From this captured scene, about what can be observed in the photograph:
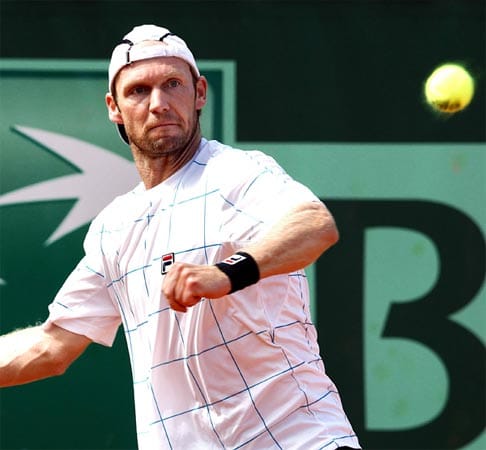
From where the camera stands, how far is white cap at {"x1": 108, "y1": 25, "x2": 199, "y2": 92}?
11.9 ft

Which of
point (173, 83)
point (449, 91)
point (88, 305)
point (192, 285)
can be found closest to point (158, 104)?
point (173, 83)

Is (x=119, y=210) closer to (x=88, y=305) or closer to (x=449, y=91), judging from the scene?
(x=88, y=305)

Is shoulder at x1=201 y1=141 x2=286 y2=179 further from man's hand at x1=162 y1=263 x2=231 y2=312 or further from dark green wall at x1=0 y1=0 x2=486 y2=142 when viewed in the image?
dark green wall at x1=0 y1=0 x2=486 y2=142

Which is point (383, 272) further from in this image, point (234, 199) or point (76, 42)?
point (234, 199)

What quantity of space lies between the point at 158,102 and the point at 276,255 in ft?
2.51

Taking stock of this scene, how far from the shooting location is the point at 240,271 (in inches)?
113

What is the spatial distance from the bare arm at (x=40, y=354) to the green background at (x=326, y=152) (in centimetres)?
212

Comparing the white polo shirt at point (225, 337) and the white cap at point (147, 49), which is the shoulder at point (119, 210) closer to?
the white polo shirt at point (225, 337)

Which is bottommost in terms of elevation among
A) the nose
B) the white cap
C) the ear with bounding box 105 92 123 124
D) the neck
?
the neck

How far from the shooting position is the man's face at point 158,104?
3.55m

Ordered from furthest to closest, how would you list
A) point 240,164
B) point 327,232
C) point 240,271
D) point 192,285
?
point 240,164
point 327,232
point 240,271
point 192,285

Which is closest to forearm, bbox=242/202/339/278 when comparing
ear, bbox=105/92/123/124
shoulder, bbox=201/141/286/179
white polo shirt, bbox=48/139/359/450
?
white polo shirt, bbox=48/139/359/450

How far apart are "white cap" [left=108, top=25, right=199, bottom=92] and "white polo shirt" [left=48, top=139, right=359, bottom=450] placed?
0.33m

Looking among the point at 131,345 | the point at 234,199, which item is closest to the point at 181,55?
the point at 234,199
